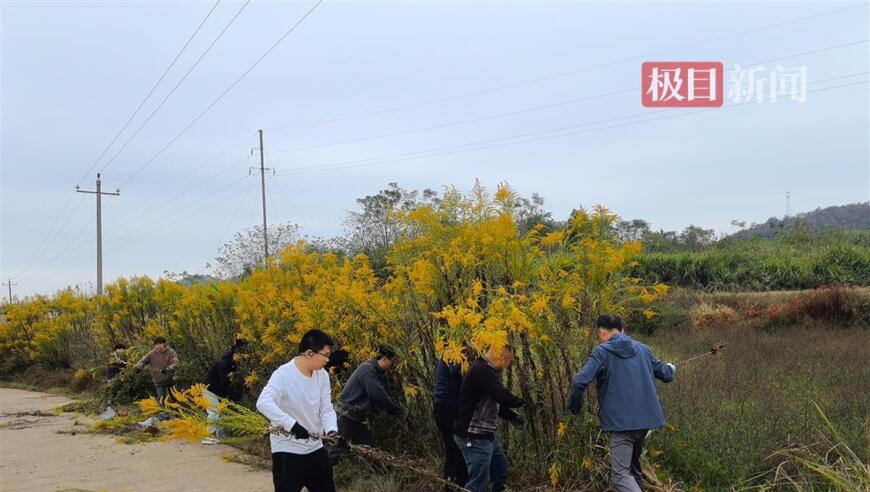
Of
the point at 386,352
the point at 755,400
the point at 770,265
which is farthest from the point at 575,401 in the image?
the point at 770,265

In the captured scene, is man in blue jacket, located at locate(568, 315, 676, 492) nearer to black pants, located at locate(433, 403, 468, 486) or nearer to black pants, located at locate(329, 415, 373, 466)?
black pants, located at locate(433, 403, 468, 486)

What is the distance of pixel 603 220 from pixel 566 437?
1.80 metres

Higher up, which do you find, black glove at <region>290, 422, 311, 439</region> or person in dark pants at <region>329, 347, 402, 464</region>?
black glove at <region>290, 422, 311, 439</region>

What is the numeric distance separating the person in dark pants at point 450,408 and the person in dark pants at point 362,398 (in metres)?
0.68

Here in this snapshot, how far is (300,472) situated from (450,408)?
Result: 1480 millimetres

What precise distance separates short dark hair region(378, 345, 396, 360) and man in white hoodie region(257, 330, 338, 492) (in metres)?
1.71

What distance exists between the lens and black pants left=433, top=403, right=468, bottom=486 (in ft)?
18.8

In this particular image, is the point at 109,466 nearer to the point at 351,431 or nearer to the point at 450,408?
the point at 351,431

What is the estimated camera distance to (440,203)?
6352 mm

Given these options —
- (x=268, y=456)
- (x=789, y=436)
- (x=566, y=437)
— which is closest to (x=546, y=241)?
(x=566, y=437)

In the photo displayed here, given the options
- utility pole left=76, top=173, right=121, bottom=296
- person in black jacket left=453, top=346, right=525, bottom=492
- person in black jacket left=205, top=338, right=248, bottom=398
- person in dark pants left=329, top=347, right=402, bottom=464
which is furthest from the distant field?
utility pole left=76, top=173, right=121, bottom=296

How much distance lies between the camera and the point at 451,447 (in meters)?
5.83

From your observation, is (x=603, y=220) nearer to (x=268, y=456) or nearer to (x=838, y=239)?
(x=268, y=456)

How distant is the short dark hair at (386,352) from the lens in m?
6.56
